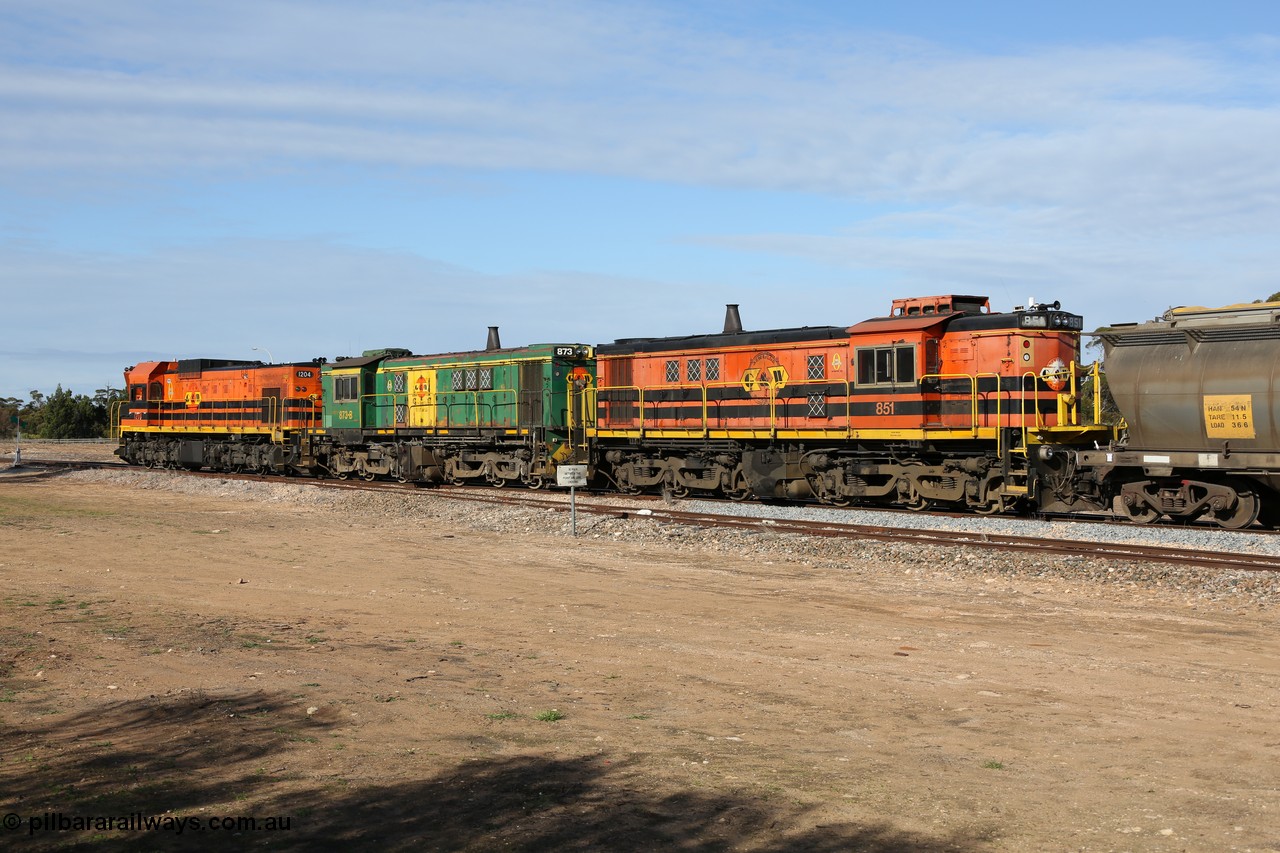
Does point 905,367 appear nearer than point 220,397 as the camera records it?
Yes

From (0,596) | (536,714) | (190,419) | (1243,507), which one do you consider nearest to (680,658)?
(536,714)

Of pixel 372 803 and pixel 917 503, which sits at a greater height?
pixel 917 503

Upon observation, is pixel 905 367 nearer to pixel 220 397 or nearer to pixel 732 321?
pixel 732 321

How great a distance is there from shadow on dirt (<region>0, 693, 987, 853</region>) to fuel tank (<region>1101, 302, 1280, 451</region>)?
14.9m

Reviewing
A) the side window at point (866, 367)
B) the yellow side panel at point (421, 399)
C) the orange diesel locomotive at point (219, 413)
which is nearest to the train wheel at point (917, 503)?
the side window at point (866, 367)

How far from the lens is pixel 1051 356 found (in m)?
22.3

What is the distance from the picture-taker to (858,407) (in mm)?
24781

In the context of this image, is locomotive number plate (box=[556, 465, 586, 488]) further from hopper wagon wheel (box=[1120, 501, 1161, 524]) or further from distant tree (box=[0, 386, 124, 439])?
distant tree (box=[0, 386, 124, 439])

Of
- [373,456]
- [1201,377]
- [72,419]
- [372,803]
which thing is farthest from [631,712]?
[72,419]

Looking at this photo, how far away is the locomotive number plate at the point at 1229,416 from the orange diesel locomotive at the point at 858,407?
2559 millimetres

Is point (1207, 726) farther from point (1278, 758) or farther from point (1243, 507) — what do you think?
point (1243, 507)

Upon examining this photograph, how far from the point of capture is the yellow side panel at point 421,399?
120 feet

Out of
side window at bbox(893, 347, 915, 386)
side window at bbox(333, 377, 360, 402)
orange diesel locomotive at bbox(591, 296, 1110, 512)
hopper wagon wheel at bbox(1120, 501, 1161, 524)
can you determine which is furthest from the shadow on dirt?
side window at bbox(333, 377, 360, 402)

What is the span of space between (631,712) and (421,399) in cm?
2871
